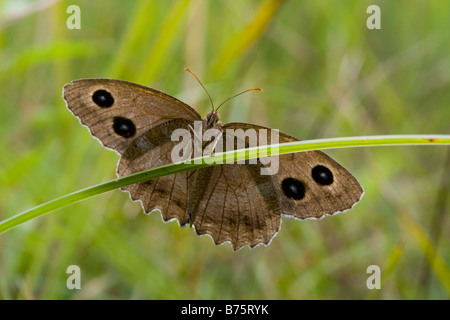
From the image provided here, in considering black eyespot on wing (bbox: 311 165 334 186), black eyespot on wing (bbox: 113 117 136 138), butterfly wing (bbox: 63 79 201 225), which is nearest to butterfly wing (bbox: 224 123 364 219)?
black eyespot on wing (bbox: 311 165 334 186)

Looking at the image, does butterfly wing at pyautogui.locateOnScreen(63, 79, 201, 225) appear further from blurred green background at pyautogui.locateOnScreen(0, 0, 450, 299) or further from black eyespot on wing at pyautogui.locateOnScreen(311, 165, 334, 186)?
blurred green background at pyautogui.locateOnScreen(0, 0, 450, 299)

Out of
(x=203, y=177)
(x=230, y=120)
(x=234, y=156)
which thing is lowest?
(x=234, y=156)

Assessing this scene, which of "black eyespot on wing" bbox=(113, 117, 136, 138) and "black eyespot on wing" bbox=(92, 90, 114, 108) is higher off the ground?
"black eyespot on wing" bbox=(92, 90, 114, 108)

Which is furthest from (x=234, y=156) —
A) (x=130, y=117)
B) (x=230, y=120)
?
(x=230, y=120)

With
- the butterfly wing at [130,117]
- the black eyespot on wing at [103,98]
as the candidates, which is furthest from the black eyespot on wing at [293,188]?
the black eyespot on wing at [103,98]

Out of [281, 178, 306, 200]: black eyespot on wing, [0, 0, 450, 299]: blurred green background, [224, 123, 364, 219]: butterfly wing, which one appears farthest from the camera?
[0, 0, 450, 299]: blurred green background

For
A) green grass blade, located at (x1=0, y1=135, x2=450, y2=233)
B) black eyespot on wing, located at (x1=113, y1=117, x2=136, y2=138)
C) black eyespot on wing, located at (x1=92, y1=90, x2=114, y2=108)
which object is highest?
black eyespot on wing, located at (x1=92, y1=90, x2=114, y2=108)

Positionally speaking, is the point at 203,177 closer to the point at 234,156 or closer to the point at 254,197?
the point at 254,197
